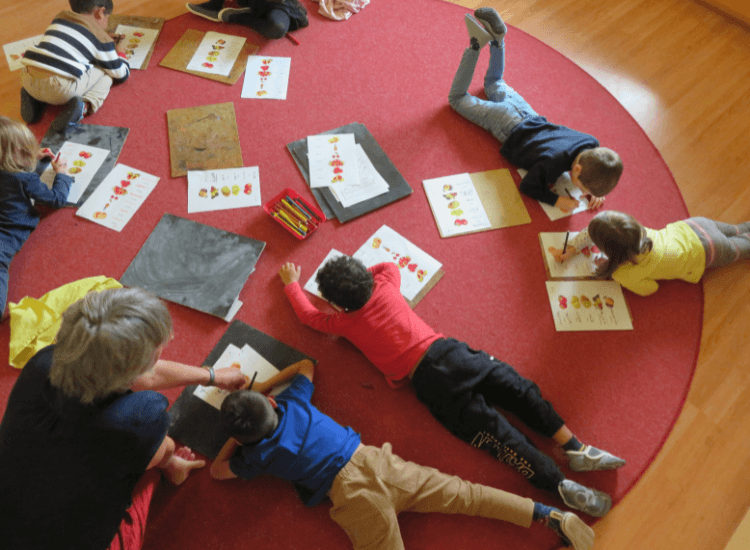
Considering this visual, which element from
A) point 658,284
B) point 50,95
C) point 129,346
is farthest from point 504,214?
point 50,95

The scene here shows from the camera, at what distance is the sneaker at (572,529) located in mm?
1478

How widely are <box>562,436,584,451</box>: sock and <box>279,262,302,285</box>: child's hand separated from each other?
3.92 ft

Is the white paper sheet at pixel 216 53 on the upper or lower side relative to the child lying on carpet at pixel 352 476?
upper

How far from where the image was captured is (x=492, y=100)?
2.41 meters

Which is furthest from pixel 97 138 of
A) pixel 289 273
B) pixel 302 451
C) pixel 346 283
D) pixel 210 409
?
pixel 302 451

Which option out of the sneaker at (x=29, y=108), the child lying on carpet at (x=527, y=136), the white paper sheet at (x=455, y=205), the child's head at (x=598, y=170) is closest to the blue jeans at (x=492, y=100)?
the child lying on carpet at (x=527, y=136)

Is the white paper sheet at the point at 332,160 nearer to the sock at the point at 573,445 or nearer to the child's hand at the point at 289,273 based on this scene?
the child's hand at the point at 289,273

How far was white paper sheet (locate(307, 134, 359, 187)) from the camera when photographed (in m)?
2.15

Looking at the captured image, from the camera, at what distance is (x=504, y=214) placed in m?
2.13

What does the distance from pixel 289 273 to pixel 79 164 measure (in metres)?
1.20

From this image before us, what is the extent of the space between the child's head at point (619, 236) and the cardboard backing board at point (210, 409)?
1.22 m

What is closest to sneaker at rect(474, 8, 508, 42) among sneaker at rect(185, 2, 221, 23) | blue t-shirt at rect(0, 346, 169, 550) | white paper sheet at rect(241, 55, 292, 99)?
white paper sheet at rect(241, 55, 292, 99)

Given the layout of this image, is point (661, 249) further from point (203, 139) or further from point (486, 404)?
point (203, 139)

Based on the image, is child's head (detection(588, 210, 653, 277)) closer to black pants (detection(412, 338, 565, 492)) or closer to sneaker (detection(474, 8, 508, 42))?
black pants (detection(412, 338, 565, 492))
